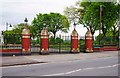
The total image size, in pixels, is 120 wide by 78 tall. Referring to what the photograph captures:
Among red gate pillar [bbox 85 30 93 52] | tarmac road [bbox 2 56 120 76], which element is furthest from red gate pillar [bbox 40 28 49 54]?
tarmac road [bbox 2 56 120 76]

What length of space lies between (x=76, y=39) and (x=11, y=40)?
305 inches

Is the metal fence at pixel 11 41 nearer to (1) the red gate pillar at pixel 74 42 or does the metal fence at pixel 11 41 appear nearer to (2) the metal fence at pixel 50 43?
(2) the metal fence at pixel 50 43

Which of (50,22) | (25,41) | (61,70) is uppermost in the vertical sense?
(50,22)

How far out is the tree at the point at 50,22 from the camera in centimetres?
9469

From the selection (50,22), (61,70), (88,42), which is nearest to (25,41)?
(88,42)

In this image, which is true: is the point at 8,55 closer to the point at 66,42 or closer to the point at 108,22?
the point at 66,42

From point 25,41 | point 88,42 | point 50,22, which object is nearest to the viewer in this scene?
point 25,41

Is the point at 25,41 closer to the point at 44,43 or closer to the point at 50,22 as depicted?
the point at 44,43

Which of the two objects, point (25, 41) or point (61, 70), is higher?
point (25, 41)

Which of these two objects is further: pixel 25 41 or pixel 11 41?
pixel 11 41

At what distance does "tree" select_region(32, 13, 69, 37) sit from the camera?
9469 centimetres

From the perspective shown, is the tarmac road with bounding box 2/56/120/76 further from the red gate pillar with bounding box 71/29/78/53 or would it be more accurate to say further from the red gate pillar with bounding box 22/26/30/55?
the red gate pillar with bounding box 71/29/78/53

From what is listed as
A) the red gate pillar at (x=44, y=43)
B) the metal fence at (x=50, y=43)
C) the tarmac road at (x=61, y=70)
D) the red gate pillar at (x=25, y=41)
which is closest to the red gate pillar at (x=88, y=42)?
the metal fence at (x=50, y=43)

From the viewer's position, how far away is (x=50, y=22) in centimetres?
9644
